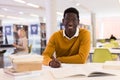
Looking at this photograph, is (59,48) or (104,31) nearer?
(59,48)

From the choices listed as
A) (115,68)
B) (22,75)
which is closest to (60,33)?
(115,68)

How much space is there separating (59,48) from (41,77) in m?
1.05

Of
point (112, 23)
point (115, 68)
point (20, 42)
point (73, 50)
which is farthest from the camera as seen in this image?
point (112, 23)

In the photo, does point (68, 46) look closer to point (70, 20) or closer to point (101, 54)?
point (70, 20)

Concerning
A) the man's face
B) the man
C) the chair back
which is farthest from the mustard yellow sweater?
the chair back

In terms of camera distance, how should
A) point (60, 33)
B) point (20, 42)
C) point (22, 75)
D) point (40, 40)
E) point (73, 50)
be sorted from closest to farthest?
point (22, 75) → point (73, 50) → point (60, 33) → point (20, 42) → point (40, 40)

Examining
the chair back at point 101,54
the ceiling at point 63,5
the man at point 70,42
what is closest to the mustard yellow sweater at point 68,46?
the man at point 70,42

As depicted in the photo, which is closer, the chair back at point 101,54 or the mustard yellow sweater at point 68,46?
the mustard yellow sweater at point 68,46

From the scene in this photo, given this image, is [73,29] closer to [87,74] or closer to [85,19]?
[87,74]

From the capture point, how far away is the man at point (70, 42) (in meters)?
2.21

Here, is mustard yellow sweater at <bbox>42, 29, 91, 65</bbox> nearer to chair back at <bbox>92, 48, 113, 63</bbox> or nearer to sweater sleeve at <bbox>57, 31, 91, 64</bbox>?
sweater sleeve at <bbox>57, 31, 91, 64</bbox>

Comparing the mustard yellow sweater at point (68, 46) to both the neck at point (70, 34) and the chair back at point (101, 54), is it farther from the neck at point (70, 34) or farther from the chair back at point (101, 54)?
the chair back at point (101, 54)

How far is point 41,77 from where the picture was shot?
1331mm

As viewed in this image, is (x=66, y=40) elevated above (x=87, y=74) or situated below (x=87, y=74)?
above
